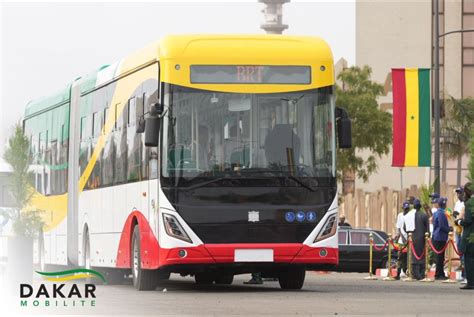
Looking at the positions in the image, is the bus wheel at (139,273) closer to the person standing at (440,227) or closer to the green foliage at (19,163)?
the green foliage at (19,163)

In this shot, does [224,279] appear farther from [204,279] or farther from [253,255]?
[253,255]

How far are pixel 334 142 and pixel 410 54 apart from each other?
62.5 metres

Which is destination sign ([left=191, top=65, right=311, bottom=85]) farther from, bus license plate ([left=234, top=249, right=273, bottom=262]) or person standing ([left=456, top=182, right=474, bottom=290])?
person standing ([left=456, top=182, right=474, bottom=290])

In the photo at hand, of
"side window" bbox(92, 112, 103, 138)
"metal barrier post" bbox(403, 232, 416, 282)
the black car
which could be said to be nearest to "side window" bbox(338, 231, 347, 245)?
the black car

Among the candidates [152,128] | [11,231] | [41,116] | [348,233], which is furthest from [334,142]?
[348,233]

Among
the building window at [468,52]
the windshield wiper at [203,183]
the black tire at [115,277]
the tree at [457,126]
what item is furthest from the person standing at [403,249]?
the building window at [468,52]

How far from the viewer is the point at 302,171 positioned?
22.8 metres

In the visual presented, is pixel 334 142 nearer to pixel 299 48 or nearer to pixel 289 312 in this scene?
pixel 299 48

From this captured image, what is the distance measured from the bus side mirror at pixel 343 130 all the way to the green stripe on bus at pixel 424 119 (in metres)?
15.4

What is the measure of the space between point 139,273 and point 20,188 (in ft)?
7.19

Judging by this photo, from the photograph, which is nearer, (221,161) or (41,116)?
(221,161)

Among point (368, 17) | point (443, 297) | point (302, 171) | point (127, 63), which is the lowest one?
point (443, 297)

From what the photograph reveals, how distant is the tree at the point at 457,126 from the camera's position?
65.8m

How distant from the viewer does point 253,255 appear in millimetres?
22531
